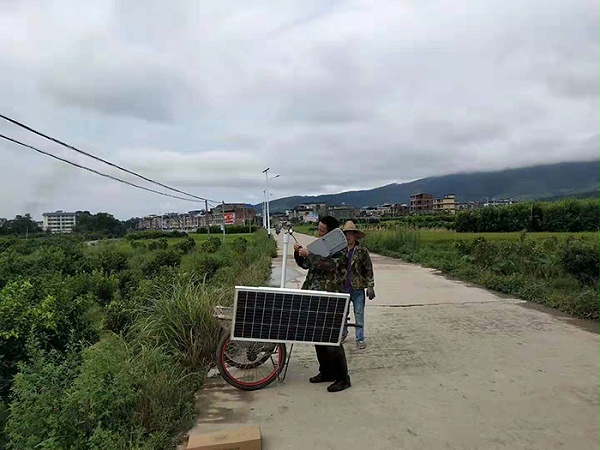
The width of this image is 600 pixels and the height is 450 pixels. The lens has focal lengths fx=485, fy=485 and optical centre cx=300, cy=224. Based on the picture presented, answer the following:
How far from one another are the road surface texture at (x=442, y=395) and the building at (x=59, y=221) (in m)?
60.6

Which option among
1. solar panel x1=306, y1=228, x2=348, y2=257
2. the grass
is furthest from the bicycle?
the grass

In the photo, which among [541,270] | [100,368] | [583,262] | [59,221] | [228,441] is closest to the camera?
[228,441]

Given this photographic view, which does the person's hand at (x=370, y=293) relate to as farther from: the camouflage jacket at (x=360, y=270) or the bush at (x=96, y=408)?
the bush at (x=96, y=408)

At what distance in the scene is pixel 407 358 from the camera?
5.70m

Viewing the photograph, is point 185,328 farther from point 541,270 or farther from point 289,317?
point 541,270

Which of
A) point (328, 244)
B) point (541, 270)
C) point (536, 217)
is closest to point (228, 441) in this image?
point (328, 244)

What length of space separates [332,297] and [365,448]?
1329 millimetres

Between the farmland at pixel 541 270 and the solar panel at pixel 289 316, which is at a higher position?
the solar panel at pixel 289 316

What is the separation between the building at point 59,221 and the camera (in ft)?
197

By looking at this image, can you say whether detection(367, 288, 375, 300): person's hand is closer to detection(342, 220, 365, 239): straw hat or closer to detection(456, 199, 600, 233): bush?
detection(342, 220, 365, 239): straw hat

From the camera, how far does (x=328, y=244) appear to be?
4762 mm

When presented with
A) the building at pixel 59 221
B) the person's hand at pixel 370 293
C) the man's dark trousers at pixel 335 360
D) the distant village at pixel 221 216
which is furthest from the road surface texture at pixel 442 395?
the building at pixel 59 221

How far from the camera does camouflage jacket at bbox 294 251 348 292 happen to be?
15.7 ft

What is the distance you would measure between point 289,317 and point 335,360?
0.70m
